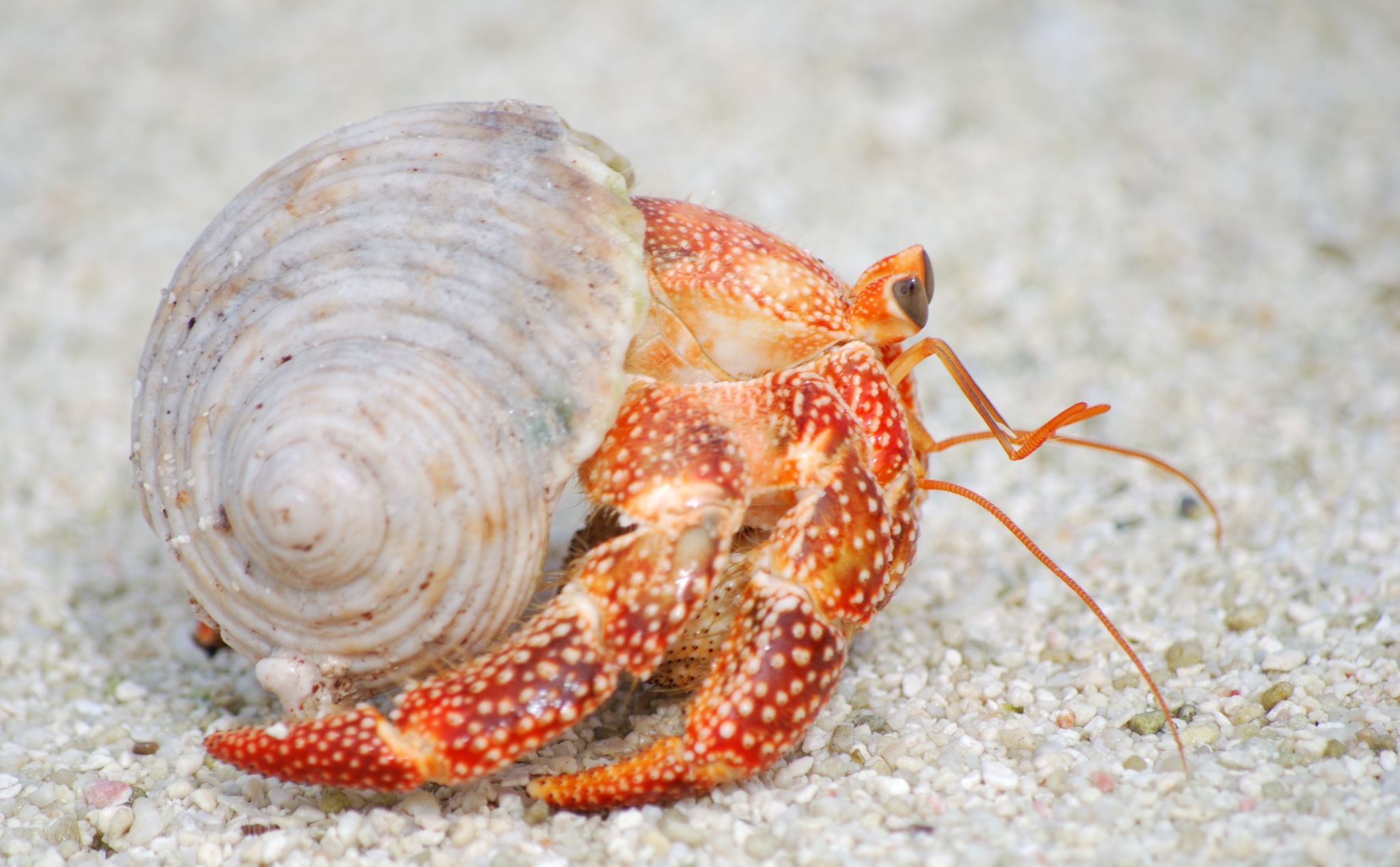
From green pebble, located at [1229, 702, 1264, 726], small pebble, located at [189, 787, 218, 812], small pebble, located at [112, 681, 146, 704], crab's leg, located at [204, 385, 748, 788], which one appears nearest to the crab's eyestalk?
crab's leg, located at [204, 385, 748, 788]

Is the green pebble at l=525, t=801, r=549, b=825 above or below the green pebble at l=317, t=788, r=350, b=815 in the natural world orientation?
below

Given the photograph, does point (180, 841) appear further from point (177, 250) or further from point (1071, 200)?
point (1071, 200)

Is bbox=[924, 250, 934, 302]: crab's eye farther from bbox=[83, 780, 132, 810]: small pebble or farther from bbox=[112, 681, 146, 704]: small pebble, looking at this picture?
bbox=[112, 681, 146, 704]: small pebble

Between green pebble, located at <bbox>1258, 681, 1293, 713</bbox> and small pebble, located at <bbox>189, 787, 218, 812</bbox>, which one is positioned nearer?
small pebble, located at <bbox>189, 787, 218, 812</bbox>

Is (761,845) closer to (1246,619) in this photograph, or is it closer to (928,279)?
(928,279)

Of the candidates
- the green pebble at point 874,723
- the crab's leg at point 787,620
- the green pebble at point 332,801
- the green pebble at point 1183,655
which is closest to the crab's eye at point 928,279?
the crab's leg at point 787,620

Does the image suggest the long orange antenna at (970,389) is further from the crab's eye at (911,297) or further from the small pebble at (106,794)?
the small pebble at (106,794)
